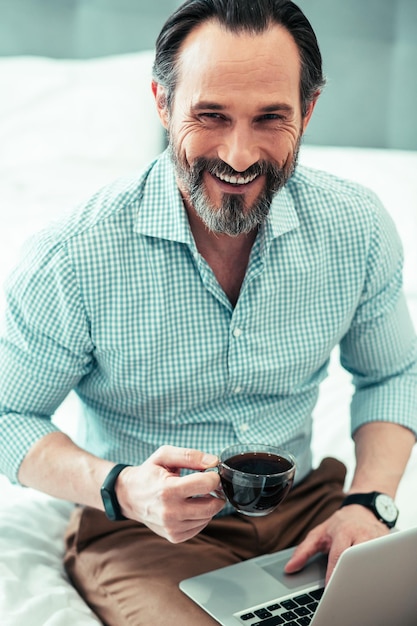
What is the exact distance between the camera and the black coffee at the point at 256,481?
3.50 ft

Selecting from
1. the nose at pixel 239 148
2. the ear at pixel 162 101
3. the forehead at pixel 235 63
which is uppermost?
the forehead at pixel 235 63

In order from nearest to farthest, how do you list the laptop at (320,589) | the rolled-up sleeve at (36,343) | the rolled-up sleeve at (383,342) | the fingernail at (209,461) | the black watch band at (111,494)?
the laptop at (320,589), the fingernail at (209,461), the black watch band at (111,494), the rolled-up sleeve at (36,343), the rolled-up sleeve at (383,342)

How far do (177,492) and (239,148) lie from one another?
0.52 meters

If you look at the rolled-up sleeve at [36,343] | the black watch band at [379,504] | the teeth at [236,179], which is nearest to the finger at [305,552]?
the black watch band at [379,504]

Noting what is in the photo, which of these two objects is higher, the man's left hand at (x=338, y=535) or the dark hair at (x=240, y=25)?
the dark hair at (x=240, y=25)

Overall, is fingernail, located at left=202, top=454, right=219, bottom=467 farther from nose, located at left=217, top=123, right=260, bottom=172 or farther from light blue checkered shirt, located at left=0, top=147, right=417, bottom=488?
nose, located at left=217, top=123, right=260, bottom=172

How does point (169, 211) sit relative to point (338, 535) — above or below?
above

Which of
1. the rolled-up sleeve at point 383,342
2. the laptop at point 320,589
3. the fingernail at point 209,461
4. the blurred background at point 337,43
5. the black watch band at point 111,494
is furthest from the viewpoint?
the blurred background at point 337,43

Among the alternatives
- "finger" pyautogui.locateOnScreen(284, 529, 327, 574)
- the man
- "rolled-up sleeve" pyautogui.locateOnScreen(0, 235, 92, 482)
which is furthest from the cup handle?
"rolled-up sleeve" pyautogui.locateOnScreen(0, 235, 92, 482)

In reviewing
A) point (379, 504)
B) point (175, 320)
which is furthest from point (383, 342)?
point (175, 320)

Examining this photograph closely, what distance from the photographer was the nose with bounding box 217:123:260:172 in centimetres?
125

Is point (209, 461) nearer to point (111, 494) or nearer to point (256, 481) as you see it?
point (256, 481)

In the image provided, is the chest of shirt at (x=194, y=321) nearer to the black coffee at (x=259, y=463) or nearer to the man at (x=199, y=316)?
the man at (x=199, y=316)

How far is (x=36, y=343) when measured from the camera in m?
1.33
